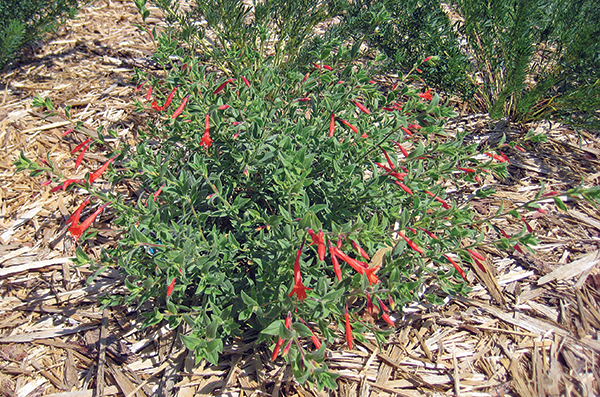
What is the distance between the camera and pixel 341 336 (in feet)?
7.78

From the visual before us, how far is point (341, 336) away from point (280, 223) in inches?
29.7

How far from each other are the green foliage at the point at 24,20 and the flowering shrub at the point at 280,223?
2125 mm

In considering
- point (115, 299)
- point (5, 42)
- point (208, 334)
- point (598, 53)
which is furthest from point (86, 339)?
point (598, 53)

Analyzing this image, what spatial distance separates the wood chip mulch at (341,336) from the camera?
7.47ft

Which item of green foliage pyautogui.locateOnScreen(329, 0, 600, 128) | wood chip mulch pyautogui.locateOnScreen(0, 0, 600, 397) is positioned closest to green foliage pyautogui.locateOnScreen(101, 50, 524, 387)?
wood chip mulch pyautogui.locateOnScreen(0, 0, 600, 397)

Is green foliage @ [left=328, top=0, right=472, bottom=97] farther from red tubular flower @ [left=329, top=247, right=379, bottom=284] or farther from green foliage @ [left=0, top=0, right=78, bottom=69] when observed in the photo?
green foliage @ [left=0, top=0, right=78, bottom=69]

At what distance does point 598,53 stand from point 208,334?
3.65 metres

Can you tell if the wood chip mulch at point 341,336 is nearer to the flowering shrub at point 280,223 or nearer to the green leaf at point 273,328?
the flowering shrub at point 280,223

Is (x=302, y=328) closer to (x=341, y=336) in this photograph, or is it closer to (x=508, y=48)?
(x=341, y=336)

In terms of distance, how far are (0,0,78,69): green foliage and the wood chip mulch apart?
0.64 meters

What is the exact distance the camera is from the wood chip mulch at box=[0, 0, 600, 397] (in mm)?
2277

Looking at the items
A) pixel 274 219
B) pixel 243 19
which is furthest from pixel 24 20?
pixel 274 219

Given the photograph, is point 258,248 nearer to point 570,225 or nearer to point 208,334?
point 208,334

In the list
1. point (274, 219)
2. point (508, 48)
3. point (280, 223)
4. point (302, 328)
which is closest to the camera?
point (302, 328)
